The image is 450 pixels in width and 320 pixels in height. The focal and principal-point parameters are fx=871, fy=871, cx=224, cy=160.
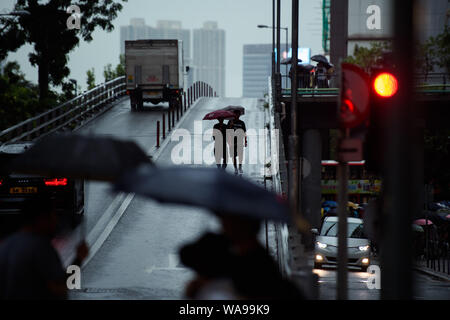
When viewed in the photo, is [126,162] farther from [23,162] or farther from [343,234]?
[343,234]

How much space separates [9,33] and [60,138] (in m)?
35.7

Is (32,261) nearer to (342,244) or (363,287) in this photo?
(342,244)

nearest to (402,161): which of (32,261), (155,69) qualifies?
(32,261)

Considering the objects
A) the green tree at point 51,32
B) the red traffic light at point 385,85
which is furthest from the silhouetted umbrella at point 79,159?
the green tree at point 51,32

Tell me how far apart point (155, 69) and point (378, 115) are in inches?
1391

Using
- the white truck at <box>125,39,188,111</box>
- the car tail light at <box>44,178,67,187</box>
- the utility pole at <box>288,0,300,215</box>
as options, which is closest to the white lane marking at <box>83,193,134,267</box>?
the car tail light at <box>44,178,67,187</box>

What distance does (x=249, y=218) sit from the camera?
5695 mm

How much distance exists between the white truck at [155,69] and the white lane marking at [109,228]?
2147cm

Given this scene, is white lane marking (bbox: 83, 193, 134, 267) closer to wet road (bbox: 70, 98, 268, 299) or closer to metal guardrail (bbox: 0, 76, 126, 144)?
wet road (bbox: 70, 98, 268, 299)

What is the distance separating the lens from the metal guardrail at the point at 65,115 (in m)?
32.4

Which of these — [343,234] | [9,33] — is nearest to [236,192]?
[343,234]

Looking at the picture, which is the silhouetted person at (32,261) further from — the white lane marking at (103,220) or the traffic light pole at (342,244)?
the white lane marking at (103,220)

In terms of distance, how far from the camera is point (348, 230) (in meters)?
29.3
